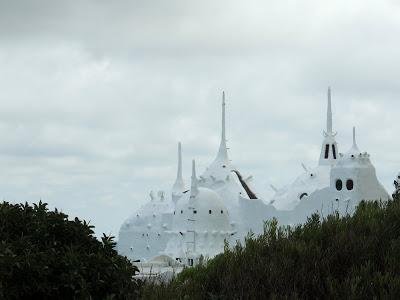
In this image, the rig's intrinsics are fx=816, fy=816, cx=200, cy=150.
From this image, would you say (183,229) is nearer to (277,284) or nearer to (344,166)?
(344,166)

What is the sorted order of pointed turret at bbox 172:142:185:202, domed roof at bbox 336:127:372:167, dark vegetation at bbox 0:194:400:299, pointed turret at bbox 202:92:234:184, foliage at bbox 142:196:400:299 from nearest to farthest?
foliage at bbox 142:196:400:299 < dark vegetation at bbox 0:194:400:299 < domed roof at bbox 336:127:372:167 < pointed turret at bbox 202:92:234:184 < pointed turret at bbox 172:142:185:202

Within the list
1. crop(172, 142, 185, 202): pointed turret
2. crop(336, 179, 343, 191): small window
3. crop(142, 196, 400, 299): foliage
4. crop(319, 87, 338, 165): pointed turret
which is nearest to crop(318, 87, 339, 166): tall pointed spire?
crop(319, 87, 338, 165): pointed turret

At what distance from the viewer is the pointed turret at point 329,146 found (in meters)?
52.9

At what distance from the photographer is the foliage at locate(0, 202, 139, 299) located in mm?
8805

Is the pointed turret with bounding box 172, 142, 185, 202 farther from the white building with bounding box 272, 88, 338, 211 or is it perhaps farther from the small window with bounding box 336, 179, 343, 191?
the small window with bounding box 336, 179, 343, 191

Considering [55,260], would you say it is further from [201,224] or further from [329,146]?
[329,146]

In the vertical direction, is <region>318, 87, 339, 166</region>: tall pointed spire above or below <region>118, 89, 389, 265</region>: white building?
above

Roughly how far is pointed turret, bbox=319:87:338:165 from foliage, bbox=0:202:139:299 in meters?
43.8

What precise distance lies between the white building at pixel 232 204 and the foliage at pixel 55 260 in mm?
34263

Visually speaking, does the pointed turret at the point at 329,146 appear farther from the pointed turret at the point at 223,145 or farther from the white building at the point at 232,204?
the pointed turret at the point at 223,145

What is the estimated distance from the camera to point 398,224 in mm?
10328

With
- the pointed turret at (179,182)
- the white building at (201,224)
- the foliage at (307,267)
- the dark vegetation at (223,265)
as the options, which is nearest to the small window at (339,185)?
the white building at (201,224)

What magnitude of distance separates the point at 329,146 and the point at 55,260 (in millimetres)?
45308

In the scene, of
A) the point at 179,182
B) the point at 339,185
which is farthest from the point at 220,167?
the point at 339,185
